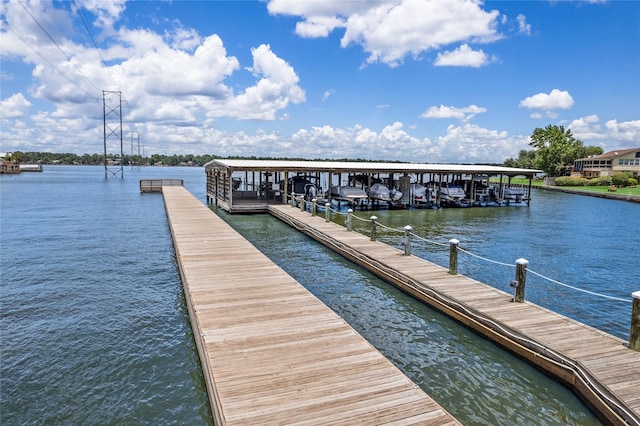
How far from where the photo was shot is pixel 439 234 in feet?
71.4

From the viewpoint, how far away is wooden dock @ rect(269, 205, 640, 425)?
19.3ft

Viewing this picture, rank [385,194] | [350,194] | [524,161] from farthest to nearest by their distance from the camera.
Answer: [524,161] → [385,194] → [350,194]

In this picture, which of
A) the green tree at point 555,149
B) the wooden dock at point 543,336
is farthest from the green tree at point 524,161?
the wooden dock at point 543,336

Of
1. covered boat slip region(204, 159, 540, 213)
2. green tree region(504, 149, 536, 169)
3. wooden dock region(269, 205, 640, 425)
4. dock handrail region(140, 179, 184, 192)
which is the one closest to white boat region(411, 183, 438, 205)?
covered boat slip region(204, 159, 540, 213)

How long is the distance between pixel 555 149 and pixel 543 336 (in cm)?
8293

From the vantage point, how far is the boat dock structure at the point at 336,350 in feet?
16.5

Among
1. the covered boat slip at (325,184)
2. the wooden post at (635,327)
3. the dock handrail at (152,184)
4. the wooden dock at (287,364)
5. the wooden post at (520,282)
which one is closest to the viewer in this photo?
the wooden dock at (287,364)

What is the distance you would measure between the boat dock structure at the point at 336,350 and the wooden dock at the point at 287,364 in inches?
0.7

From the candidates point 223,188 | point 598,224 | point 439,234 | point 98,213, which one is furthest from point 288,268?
point 598,224

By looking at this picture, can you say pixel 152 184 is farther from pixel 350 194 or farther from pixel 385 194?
pixel 385 194

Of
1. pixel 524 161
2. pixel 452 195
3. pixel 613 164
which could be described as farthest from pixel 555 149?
pixel 452 195

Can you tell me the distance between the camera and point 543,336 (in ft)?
25.0

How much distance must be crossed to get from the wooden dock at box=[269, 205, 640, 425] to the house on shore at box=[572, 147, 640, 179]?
73.4m

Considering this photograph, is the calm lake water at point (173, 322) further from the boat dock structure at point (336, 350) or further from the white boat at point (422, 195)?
the white boat at point (422, 195)
